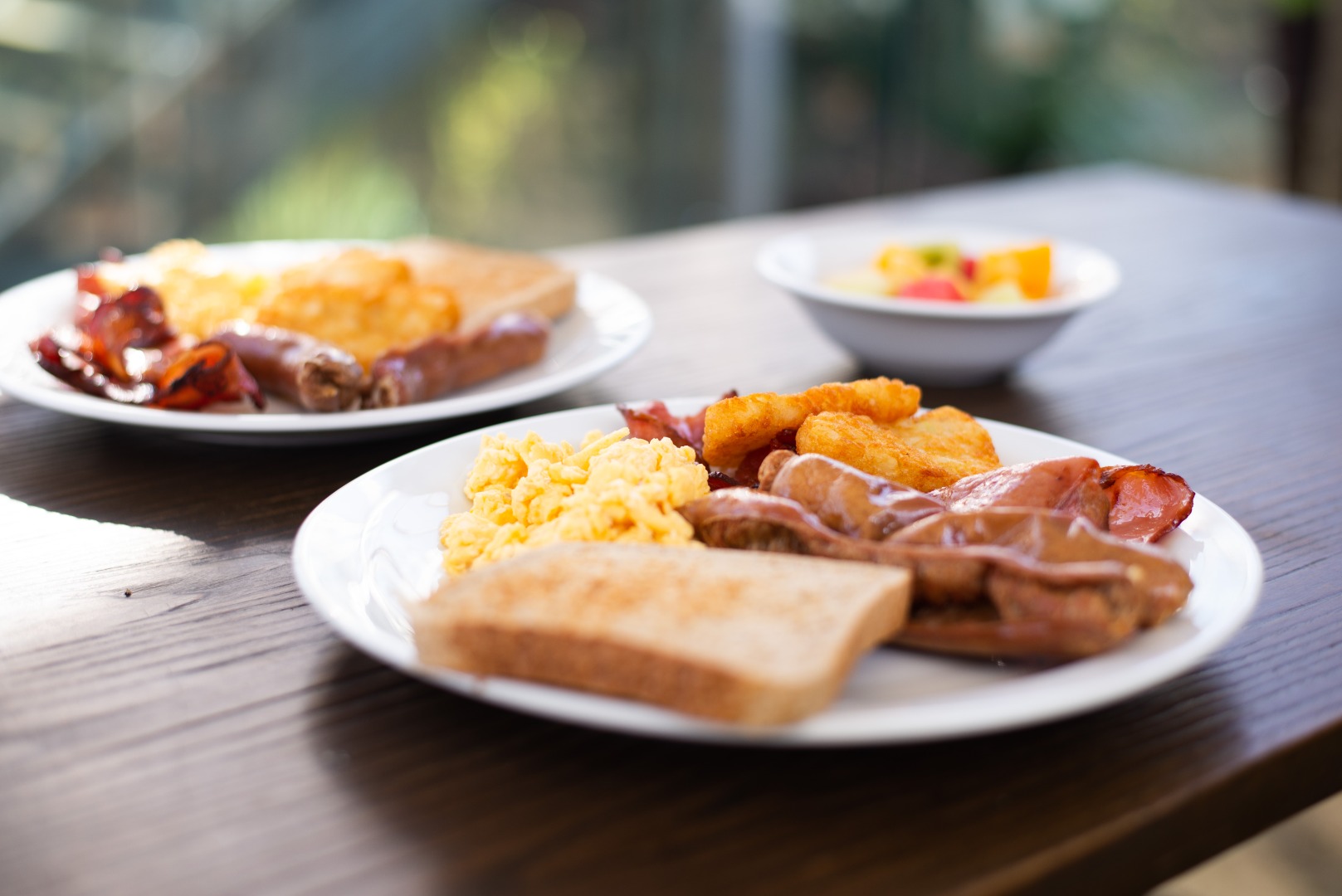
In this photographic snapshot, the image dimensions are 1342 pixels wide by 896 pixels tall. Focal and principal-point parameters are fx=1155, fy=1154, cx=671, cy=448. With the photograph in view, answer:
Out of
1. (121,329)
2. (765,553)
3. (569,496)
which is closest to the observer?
(765,553)

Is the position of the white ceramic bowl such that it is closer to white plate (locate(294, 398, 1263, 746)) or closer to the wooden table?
the wooden table

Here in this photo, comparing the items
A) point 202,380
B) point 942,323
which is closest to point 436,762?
point 202,380

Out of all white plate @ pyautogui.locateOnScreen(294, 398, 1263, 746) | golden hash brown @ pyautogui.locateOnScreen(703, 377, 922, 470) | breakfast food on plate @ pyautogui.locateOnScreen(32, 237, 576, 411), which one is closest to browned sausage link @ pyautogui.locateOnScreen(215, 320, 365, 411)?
breakfast food on plate @ pyautogui.locateOnScreen(32, 237, 576, 411)

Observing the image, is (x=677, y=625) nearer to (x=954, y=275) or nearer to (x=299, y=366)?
(x=299, y=366)

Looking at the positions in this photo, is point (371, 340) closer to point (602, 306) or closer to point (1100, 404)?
point (602, 306)

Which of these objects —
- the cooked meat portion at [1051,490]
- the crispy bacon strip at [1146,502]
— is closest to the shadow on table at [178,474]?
the cooked meat portion at [1051,490]

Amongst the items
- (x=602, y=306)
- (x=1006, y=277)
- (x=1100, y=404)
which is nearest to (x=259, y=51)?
(x=602, y=306)

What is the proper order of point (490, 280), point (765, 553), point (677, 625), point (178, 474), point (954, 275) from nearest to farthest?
1. point (677, 625)
2. point (765, 553)
3. point (178, 474)
4. point (490, 280)
5. point (954, 275)
